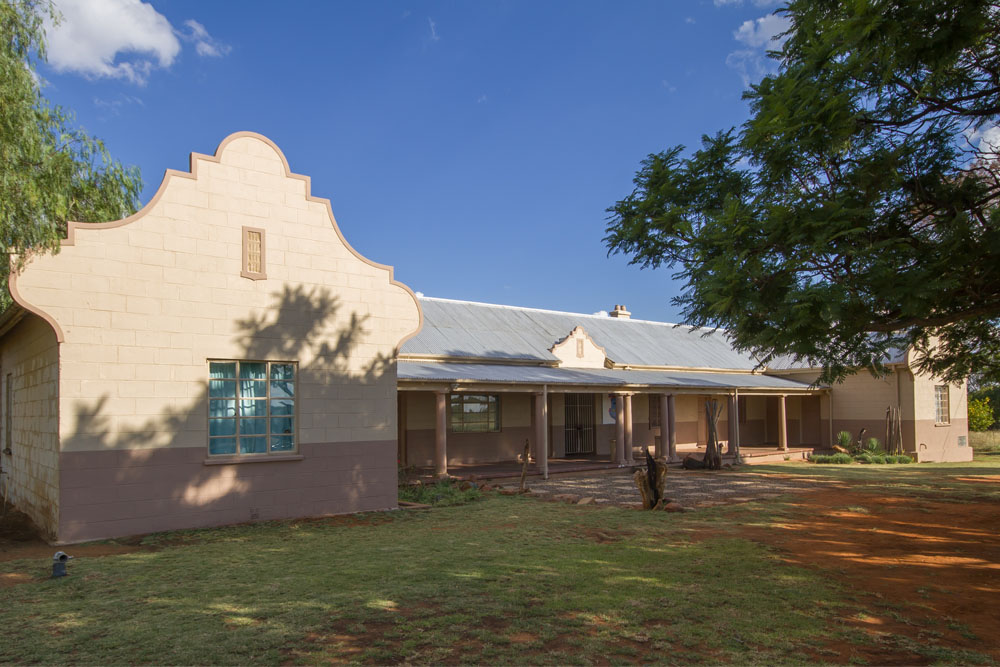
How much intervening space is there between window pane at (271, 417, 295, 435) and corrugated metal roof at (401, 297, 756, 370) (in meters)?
6.89

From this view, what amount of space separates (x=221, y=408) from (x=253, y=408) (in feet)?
1.69

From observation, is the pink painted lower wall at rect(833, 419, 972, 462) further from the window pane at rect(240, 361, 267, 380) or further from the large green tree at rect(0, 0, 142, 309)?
the large green tree at rect(0, 0, 142, 309)

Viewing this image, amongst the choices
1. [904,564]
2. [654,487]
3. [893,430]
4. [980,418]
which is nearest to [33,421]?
[654,487]

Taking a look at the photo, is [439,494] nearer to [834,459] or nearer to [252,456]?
[252,456]

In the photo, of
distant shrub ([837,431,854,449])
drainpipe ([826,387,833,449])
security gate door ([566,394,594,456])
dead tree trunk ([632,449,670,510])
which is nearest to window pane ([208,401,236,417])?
dead tree trunk ([632,449,670,510])

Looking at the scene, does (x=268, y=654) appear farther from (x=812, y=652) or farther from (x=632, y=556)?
(x=632, y=556)

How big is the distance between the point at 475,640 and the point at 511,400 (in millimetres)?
16357

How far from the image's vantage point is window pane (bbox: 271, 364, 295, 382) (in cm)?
1189

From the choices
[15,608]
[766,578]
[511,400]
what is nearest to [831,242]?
[766,578]

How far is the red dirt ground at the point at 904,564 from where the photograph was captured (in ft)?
18.7

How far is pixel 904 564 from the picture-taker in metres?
8.41

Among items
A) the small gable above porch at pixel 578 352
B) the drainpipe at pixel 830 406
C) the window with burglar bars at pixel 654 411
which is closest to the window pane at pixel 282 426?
the small gable above porch at pixel 578 352

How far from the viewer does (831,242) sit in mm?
6992

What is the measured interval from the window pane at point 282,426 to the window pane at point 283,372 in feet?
2.24
